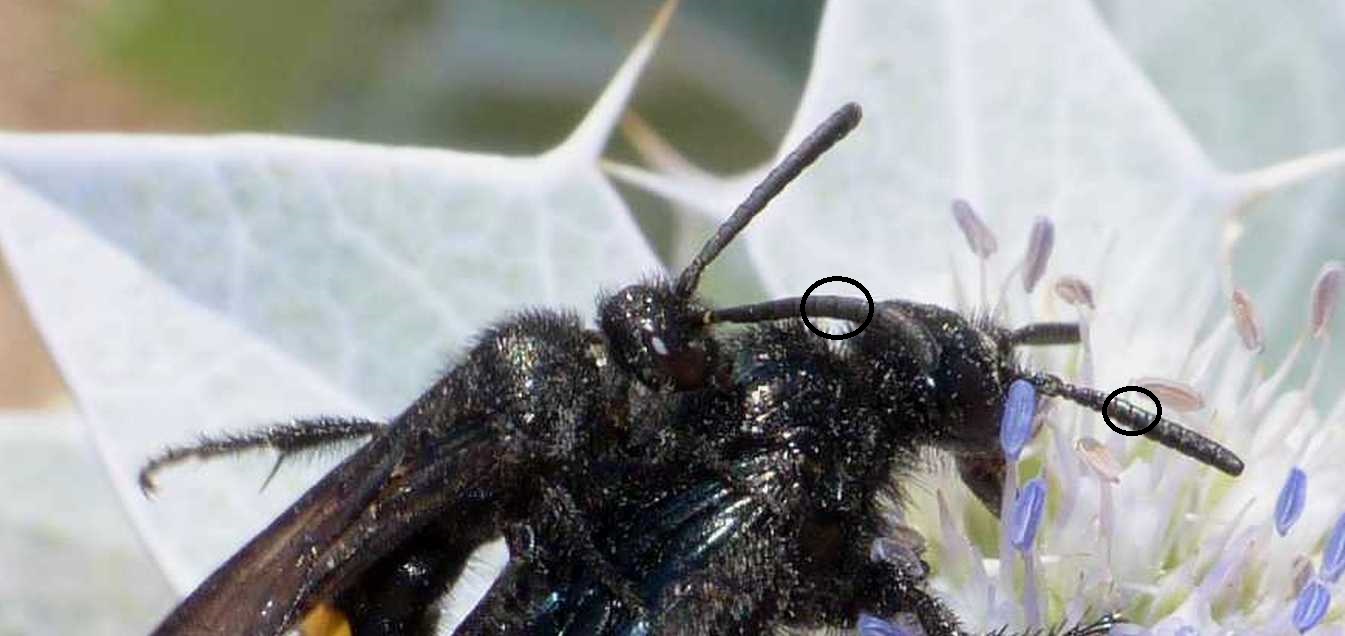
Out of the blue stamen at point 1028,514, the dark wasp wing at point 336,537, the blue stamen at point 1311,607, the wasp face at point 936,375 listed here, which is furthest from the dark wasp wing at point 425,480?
the blue stamen at point 1311,607

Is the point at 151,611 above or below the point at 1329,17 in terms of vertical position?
above

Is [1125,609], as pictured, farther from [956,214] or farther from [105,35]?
[105,35]

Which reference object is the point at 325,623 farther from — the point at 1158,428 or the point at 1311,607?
the point at 1311,607

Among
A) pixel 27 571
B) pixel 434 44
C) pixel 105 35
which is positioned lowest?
pixel 27 571

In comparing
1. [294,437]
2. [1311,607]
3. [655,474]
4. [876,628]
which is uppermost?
[294,437]

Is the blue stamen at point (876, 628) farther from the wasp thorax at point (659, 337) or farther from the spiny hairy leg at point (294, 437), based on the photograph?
the spiny hairy leg at point (294, 437)

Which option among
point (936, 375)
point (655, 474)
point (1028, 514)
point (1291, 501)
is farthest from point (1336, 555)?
point (655, 474)

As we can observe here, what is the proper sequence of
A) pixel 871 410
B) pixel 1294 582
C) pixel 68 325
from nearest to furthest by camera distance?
pixel 871 410
pixel 1294 582
pixel 68 325

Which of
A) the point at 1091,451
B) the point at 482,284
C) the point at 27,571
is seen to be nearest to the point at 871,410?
the point at 1091,451
